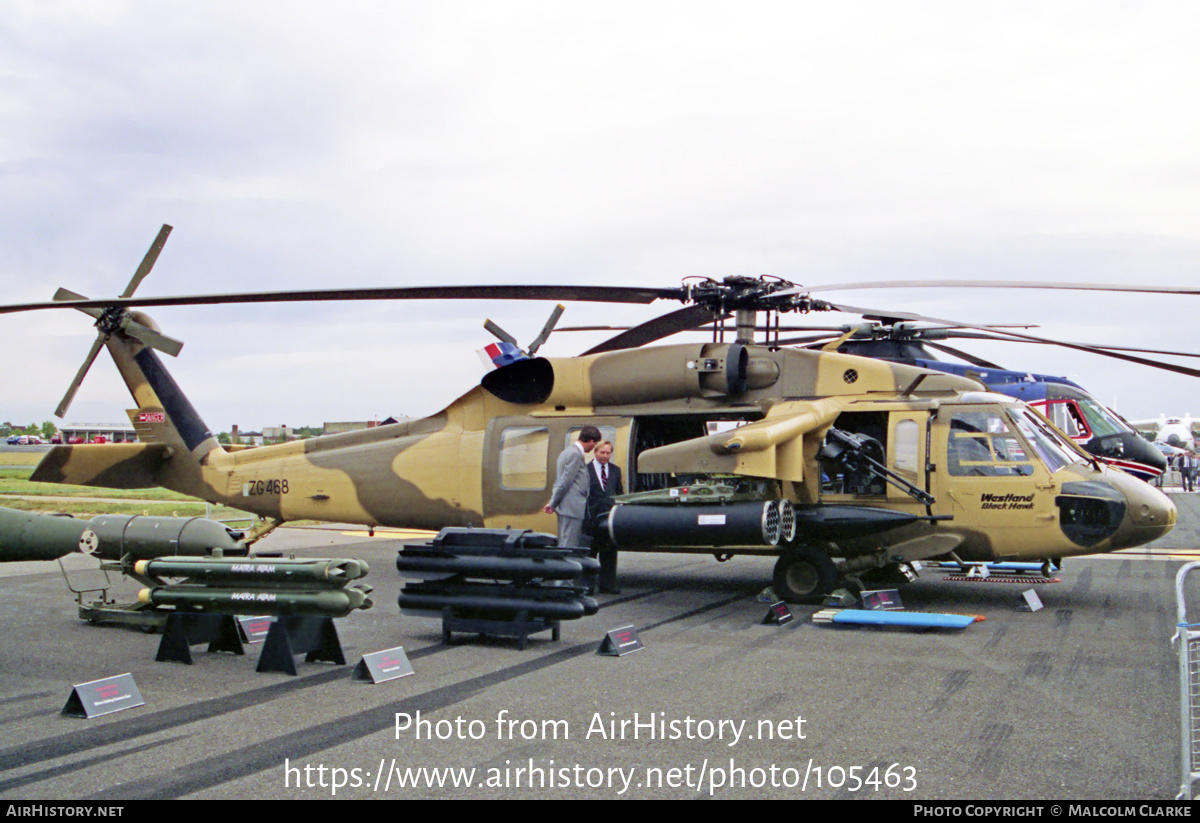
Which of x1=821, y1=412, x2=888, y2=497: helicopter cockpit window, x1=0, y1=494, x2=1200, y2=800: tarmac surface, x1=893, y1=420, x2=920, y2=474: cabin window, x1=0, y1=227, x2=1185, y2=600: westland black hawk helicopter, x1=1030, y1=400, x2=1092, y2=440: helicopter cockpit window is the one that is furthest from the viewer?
x1=1030, y1=400, x2=1092, y2=440: helicopter cockpit window

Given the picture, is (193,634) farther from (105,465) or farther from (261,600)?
(105,465)

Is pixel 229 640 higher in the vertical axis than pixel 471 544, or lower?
lower

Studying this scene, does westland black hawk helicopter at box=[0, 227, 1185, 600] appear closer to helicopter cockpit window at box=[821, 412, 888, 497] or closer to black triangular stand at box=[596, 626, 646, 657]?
helicopter cockpit window at box=[821, 412, 888, 497]

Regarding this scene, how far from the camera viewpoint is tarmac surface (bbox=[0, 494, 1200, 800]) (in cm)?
430

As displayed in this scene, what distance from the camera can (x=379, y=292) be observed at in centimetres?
800

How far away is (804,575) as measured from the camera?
963 centimetres

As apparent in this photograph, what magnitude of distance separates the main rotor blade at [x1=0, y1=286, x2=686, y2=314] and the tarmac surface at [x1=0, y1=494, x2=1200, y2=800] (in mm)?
2838

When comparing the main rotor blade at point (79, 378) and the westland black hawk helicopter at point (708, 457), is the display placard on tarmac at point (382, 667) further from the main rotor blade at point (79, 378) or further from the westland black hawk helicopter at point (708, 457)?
the main rotor blade at point (79, 378)

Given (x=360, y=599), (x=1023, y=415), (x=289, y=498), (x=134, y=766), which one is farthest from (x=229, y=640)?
(x=1023, y=415)

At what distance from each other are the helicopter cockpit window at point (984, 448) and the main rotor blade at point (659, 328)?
294cm

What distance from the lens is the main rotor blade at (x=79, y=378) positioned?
11.7m

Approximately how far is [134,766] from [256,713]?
106 cm

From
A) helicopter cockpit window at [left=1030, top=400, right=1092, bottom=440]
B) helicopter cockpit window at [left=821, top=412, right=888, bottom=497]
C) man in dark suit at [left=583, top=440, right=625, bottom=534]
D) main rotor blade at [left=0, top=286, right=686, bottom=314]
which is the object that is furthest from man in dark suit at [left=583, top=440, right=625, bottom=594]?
helicopter cockpit window at [left=1030, top=400, right=1092, bottom=440]

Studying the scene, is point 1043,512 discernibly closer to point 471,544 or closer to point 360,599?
point 471,544
